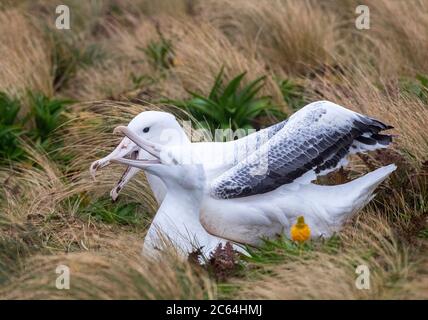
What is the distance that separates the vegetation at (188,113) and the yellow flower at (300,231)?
77 mm

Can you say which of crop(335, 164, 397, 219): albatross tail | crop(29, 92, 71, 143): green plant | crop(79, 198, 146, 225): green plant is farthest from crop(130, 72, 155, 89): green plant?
crop(335, 164, 397, 219): albatross tail

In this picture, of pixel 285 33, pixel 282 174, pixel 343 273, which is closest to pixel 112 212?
pixel 282 174

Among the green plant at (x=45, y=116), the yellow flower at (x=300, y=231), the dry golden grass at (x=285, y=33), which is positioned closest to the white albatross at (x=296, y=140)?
the yellow flower at (x=300, y=231)

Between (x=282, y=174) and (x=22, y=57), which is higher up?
(x=22, y=57)

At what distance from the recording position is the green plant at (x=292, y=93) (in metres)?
8.73

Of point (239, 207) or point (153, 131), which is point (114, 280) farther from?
point (153, 131)

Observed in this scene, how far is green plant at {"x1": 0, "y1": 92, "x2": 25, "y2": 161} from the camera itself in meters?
8.24

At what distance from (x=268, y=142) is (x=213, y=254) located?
69 cm

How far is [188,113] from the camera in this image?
25.6ft

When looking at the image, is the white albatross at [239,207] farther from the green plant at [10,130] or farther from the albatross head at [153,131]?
the green plant at [10,130]

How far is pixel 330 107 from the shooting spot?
20.1ft

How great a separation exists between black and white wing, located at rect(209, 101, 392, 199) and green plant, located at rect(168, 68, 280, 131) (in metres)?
1.93

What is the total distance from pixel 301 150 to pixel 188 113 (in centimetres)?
189
